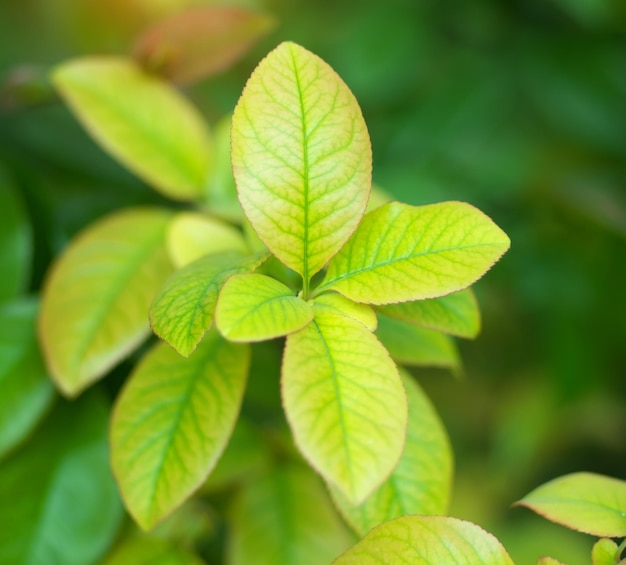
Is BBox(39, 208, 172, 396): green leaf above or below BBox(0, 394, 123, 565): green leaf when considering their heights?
above

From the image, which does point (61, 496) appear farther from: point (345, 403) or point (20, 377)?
point (345, 403)

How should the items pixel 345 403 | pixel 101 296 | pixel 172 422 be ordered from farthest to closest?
pixel 101 296 → pixel 172 422 → pixel 345 403

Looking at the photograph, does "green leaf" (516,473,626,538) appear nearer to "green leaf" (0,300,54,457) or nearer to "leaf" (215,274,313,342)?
"leaf" (215,274,313,342)

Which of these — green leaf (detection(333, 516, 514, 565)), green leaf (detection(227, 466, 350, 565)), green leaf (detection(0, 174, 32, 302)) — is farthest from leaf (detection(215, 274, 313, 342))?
green leaf (detection(0, 174, 32, 302))

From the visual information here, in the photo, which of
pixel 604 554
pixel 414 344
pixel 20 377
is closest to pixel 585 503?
pixel 604 554

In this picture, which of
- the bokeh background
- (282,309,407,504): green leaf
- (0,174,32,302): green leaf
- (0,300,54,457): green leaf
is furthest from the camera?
the bokeh background

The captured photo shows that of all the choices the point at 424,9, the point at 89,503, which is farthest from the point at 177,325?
the point at 424,9

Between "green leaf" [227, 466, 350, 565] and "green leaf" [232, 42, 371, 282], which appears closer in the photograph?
"green leaf" [232, 42, 371, 282]

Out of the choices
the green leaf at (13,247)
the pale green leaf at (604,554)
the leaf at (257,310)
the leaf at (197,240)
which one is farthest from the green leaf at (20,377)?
the pale green leaf at (604,554)
